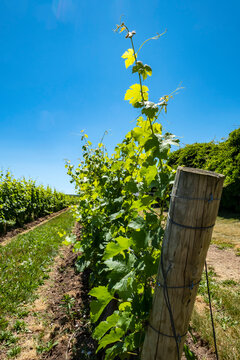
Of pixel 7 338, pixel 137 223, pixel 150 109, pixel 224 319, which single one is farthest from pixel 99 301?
pixel 224 319

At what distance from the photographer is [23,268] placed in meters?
4.38

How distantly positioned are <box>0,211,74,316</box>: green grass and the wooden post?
2.72 metres

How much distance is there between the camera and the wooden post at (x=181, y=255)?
3.33 ft

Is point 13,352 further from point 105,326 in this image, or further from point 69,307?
point 105,326

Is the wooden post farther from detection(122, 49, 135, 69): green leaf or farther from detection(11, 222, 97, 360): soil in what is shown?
detection(11, 222, 97, 360): soil

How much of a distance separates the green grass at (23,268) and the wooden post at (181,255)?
2716mm

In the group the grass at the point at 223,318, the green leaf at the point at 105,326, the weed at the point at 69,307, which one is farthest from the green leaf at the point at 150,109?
the weed at the point at 69,307

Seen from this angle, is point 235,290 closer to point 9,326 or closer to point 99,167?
point 99,167

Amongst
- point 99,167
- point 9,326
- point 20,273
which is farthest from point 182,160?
point 9,326

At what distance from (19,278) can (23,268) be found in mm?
455

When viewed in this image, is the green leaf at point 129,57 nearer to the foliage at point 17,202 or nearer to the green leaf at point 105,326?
the green leaf at point 105,326

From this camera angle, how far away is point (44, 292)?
11.7ft

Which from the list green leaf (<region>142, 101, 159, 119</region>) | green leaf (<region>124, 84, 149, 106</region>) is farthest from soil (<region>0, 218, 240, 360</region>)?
green leaf (<region>124, 84, 149, 106</region>)

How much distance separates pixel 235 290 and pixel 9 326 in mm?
3438
